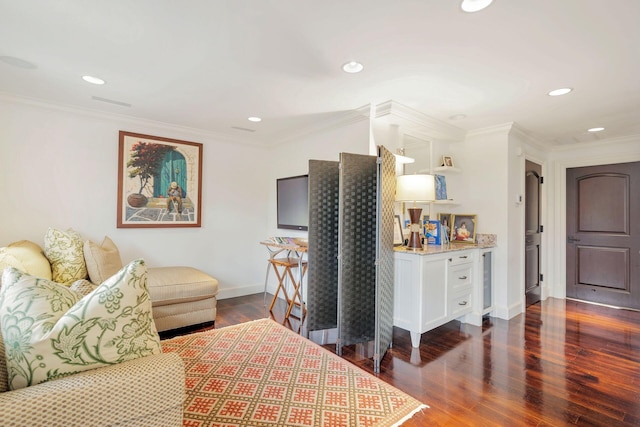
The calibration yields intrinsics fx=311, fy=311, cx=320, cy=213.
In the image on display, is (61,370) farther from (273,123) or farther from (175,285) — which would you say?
(273,123)

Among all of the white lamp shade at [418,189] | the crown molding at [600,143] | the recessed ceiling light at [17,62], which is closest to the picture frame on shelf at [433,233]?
the white lamp shade at [418,189]

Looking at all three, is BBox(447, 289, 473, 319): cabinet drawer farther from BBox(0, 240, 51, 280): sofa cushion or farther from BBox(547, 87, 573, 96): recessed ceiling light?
BBox(0, 240, 51, 280): sofa cushion

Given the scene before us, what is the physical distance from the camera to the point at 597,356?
2.62 m

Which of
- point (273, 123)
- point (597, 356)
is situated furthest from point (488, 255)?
point (273, 123)

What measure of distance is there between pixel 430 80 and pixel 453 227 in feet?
6.94

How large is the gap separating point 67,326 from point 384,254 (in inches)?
77.2

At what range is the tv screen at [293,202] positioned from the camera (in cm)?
391

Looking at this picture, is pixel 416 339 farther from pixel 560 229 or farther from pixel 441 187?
pixel 560 229

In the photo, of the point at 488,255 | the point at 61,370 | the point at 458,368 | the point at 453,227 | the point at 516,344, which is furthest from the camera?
the point at 453,227

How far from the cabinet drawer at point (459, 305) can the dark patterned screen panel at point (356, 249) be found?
2.89 ft

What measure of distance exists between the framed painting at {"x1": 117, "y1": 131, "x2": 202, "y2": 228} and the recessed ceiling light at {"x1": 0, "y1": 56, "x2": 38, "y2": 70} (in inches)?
47.1

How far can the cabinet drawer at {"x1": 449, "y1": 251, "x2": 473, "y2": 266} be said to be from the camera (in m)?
3.07

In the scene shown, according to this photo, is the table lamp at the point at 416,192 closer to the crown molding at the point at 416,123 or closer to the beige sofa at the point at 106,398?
the crown molding at the point at 416,123

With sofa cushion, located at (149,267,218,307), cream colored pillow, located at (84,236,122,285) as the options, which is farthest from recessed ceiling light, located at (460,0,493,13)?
cream colored pillow, located at (84,236,122,285)
